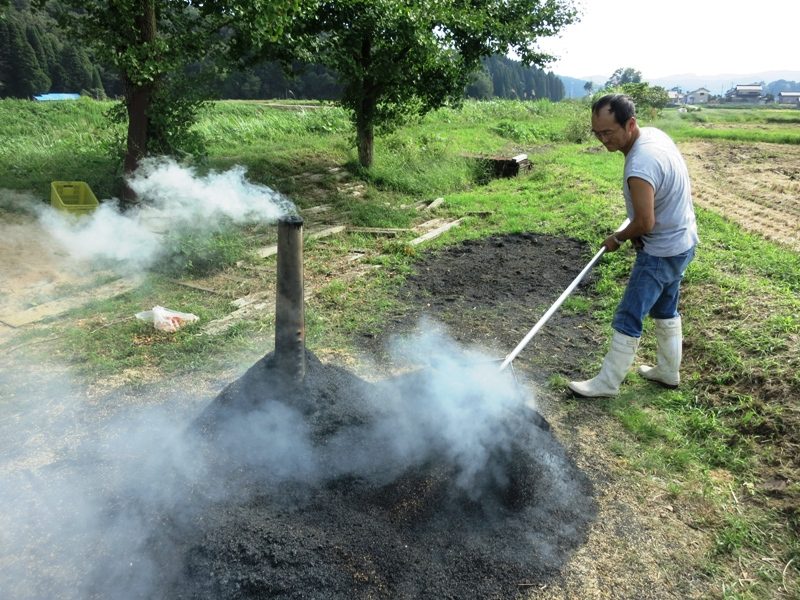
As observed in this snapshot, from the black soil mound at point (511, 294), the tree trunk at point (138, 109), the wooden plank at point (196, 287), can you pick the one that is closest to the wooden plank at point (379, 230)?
the black soil mound at point (511, 294)

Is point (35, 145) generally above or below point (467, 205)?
above

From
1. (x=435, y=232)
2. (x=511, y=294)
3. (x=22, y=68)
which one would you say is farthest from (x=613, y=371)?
(x=22, y=68)

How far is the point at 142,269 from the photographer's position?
635 cm

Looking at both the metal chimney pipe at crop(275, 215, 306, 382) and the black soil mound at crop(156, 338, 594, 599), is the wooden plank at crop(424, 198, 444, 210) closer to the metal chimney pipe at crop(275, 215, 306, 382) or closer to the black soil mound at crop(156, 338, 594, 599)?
the black soil mound at crop(156, 338, 594, 599)

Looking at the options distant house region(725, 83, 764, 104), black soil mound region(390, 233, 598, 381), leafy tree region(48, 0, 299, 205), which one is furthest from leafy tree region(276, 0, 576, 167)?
distant house region(725, 83, 764, 104)

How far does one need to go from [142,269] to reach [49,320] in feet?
4.61

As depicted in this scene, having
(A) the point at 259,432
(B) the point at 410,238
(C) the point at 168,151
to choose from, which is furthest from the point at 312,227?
(A) the point at 259,432

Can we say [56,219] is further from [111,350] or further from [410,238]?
[410,238]

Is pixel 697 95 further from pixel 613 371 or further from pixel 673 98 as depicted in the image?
pixel 613 371

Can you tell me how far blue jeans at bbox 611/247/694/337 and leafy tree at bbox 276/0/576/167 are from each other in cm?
690

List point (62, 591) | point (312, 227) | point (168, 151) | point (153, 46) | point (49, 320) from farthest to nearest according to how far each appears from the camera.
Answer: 1. point (312, 227)
2. point (168, 151)
3. point (153, 46)
4. point (49, 320)
5. point (62, 591)

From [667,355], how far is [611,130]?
5.94 ft

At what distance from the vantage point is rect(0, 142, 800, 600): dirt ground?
104 inches

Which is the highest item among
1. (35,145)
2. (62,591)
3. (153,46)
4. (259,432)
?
(153,46)
